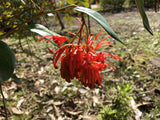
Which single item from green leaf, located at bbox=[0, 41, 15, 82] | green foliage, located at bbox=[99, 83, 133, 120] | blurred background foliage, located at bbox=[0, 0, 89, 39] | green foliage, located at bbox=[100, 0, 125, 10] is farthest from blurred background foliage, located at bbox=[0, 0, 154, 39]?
green foliage, located at bbox=[100, 0, 125, 10]

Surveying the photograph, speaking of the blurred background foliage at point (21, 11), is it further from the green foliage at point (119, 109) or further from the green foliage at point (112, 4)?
the green foliage at point (112, 4)

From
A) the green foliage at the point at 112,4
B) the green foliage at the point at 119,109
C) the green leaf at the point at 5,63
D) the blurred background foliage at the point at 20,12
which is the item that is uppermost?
the green foliage at the point at 112,4

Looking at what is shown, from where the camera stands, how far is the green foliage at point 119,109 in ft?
3.61

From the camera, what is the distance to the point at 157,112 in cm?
113

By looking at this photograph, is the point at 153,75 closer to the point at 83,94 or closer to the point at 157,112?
the point at 157,112

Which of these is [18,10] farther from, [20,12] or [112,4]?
[112,4]

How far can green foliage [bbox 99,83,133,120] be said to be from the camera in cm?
110

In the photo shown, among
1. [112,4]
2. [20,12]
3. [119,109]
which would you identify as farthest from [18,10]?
[112,4]

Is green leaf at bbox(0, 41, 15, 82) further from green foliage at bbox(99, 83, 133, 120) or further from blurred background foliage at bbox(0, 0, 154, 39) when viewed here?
green foliage at bbox(99, 83, 133, 120)

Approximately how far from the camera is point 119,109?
1186 millimetres

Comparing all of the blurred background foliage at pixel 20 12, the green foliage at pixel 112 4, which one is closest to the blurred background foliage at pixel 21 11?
the blurred background foliage at pixel 20 12

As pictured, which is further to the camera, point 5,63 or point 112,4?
point 112,4

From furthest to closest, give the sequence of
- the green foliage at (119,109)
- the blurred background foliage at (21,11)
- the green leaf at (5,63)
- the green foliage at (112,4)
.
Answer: the green foliage at (112,4), the green foliage at (119,109), the blurred background foliage at (21,11), the green leaf at (5,63)

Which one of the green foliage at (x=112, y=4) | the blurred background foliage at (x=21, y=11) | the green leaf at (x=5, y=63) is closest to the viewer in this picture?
the green leaf at (x=5, y=63)
